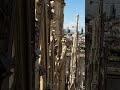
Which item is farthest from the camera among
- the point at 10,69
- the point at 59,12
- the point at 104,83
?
the point at 59,12

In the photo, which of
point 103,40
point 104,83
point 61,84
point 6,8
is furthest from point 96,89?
point 6,8

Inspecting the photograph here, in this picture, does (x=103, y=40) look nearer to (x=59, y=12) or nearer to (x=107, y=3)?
(x=107, y=3)

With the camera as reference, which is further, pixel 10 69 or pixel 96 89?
pixel 96 89

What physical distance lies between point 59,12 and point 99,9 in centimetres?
312

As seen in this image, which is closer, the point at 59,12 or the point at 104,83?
the point at 104,83

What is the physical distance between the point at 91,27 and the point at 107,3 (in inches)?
29.7

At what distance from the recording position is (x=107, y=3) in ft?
29.1

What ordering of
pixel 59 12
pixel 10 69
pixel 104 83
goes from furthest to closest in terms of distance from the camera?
pixel 59 12, pixel 104 83, pixel 10 69

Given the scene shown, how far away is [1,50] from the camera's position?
1537 mm

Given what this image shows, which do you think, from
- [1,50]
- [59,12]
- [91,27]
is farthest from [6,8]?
[59,12]

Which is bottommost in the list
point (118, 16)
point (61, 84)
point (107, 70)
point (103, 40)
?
point (61, 84)

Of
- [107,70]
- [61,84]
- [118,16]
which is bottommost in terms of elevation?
[61,84]

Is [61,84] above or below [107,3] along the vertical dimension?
below

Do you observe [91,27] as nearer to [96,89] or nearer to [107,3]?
[107,3]
